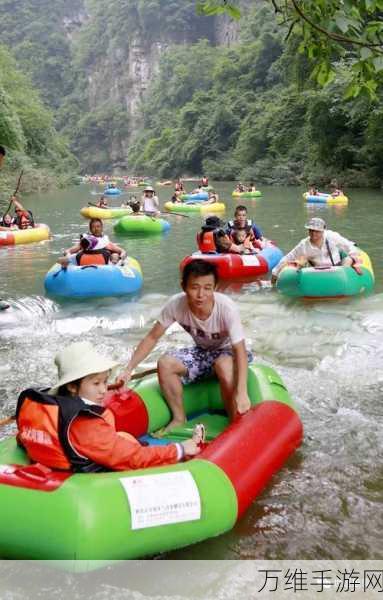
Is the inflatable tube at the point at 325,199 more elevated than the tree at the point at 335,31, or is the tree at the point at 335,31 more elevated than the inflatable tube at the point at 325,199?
the tree at the point at 335,31

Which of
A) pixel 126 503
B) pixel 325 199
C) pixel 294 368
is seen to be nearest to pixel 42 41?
pixel 325 199

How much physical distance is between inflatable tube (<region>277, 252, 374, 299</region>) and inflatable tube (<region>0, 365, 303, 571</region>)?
386cm

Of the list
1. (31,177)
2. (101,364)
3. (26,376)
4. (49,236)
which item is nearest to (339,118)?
(31,177)

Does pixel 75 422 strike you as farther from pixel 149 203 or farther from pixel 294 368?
pixel 149 203

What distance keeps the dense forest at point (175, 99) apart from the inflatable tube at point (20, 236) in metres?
5.51

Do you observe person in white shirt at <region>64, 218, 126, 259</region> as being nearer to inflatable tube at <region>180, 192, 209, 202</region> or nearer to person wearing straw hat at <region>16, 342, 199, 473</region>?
person wearing straw hat at <region>16, 342, 199, 473</region>

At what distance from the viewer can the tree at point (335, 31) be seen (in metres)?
2.70

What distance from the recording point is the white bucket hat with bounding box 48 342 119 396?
2598 mm

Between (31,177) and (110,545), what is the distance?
28.1 metres

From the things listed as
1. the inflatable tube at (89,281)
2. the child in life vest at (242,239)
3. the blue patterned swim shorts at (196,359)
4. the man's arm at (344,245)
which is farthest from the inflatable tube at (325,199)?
the blue patterned swim shorts at (196,359)

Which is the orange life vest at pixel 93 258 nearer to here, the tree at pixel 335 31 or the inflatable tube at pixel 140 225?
the tree at pixel 335 31

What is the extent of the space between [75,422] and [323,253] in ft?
15.9

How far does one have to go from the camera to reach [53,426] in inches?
100

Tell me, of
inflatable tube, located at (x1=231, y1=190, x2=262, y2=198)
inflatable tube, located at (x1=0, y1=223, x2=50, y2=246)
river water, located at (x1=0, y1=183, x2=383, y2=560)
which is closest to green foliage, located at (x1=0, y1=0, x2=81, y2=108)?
inflatable tube, located at (x1=231, y1=190, x2=262, y2=198)
